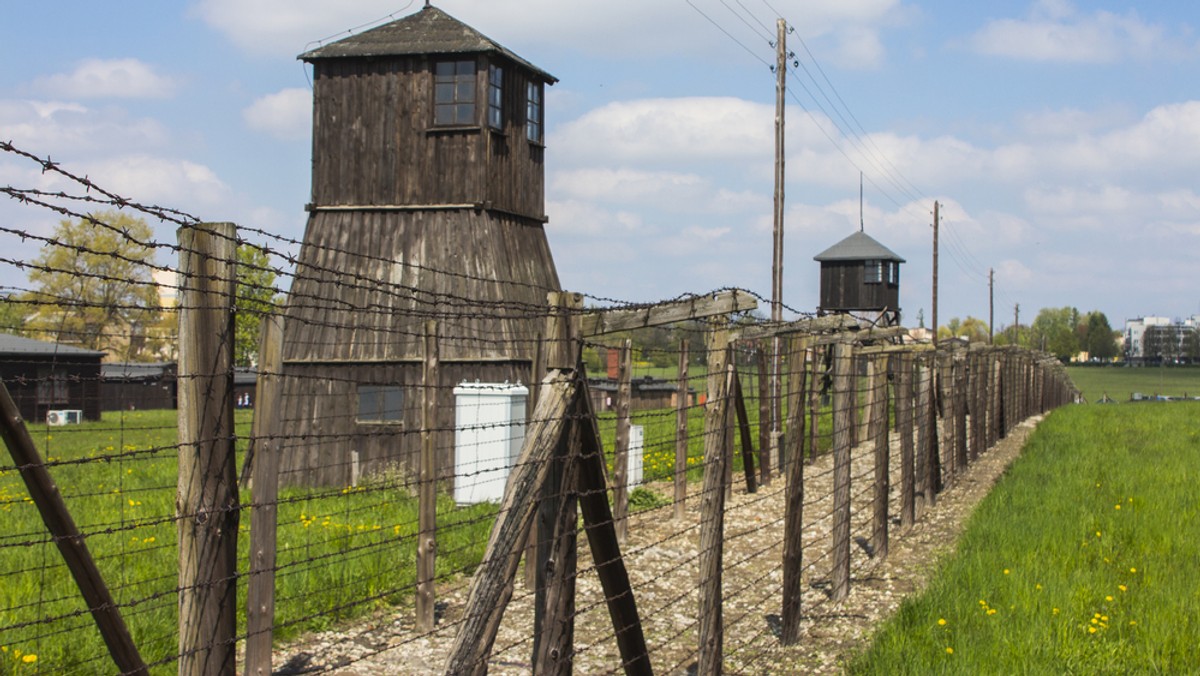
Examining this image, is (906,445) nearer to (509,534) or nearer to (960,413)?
(960,413)

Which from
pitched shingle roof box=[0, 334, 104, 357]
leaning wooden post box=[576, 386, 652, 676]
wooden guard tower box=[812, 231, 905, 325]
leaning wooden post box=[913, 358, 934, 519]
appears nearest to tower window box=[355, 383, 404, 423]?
leaning wooden post box=[913, 358, 934, 519]

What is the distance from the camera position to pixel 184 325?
3797 millimetres

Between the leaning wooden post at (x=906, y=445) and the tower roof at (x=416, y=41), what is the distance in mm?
8733

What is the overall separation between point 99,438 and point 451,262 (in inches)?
716

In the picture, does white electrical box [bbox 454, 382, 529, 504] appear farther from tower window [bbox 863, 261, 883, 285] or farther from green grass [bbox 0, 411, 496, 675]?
tower window [bbox 863, 261, 883, 285]

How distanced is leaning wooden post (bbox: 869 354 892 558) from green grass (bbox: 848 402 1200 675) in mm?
832

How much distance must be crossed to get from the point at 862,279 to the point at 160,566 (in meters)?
39.5

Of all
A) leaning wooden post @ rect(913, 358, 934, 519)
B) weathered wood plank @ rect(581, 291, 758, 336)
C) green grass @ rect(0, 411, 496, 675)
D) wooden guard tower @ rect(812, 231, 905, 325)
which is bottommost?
green grass @ rect(0, 411, 496, 675)

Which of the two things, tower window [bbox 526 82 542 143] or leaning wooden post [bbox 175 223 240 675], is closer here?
leaning wooden post [bbox 175 223 240 675]

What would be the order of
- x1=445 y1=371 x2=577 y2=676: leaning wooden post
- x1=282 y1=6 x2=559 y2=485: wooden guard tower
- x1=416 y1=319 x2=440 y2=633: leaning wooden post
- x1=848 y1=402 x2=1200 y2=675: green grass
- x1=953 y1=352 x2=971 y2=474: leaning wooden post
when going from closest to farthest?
x1=445 y1=371 x2=577 y2=676: leaning wooden post, x1=848 y1=402 x2=1200 y2=675: green grass, x1=416 y1=319 x2=440 y2=633: leaning wooden post, x1=953 y1=352 x2=971 y2=474: leaning wooden post, x1=282 y1=6 x2=559 y2=485: wooden guard tower

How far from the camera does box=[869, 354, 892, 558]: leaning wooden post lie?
11.3m

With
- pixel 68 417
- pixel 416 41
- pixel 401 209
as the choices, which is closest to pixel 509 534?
pixel 401 209

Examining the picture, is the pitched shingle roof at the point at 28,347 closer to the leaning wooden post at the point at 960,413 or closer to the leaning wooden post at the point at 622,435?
the leaning wooden post at the point at 960,413

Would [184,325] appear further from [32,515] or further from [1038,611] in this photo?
[32,515]
